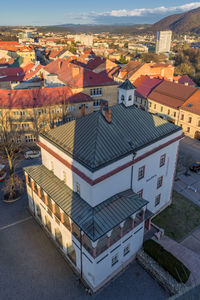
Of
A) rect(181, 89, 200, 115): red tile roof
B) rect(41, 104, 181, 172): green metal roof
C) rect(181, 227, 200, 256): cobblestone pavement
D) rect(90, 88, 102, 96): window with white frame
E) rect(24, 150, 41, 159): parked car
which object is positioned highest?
rect(41, 104, 181, 172): green metal roof

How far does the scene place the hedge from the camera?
2298 centimetres

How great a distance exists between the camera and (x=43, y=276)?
2452 cm

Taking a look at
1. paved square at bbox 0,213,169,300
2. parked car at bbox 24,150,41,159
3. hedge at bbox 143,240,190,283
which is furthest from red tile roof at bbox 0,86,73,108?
hedge at bbox 143,240,190,283

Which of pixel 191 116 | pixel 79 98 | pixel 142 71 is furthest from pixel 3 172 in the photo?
pixel 142 71

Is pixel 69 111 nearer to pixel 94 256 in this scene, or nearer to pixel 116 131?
pixel 116 131

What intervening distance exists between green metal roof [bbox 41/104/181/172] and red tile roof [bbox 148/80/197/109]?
3439 cm

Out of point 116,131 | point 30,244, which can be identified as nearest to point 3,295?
point 30,244

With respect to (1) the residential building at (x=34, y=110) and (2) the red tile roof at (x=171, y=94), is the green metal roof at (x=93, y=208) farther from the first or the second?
(2) the red tile roof at (x=171, y=94)

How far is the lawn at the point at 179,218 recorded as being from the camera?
30094mm

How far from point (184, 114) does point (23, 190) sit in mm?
42265

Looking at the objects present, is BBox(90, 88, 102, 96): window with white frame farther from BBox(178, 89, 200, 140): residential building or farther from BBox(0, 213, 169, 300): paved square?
BBox(0, 213, 169, 300): paved square

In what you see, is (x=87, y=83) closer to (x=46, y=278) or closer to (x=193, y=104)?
(x=193, y=104)

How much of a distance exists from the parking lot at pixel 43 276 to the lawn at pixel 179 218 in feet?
23.7

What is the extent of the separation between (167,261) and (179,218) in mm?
9719
